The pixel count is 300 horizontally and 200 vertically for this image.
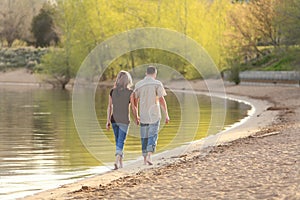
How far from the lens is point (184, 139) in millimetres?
19703

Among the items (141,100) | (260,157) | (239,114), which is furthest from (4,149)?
(239,114)

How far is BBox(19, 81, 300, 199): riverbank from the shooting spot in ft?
30.3

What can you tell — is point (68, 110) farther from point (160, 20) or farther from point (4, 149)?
point (160, 20)

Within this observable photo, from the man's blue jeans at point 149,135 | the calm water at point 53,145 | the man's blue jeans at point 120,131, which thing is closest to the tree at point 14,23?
the calm water at point 53,145

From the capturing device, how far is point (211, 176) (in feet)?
35.1

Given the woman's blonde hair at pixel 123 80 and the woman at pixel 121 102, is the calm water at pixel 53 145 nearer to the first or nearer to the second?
the woman at pixel 121 102

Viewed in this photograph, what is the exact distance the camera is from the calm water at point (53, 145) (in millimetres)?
12547

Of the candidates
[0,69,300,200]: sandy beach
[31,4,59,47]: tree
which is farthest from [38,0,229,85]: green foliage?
[0,69,300,200]: sandy beach

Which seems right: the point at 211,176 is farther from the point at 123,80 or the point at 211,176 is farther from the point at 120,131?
the point at 123,80

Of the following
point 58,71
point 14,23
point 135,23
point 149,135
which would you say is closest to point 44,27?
point 14,23

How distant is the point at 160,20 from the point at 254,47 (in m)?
10.6

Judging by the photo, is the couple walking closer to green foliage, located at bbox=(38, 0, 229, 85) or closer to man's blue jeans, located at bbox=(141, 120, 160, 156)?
man's blue jeans, located at bbox=(141, 120, 160, 156)

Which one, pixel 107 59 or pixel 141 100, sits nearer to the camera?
pixel 141 100

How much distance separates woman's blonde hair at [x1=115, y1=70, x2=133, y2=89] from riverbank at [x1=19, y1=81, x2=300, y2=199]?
1516 mm
